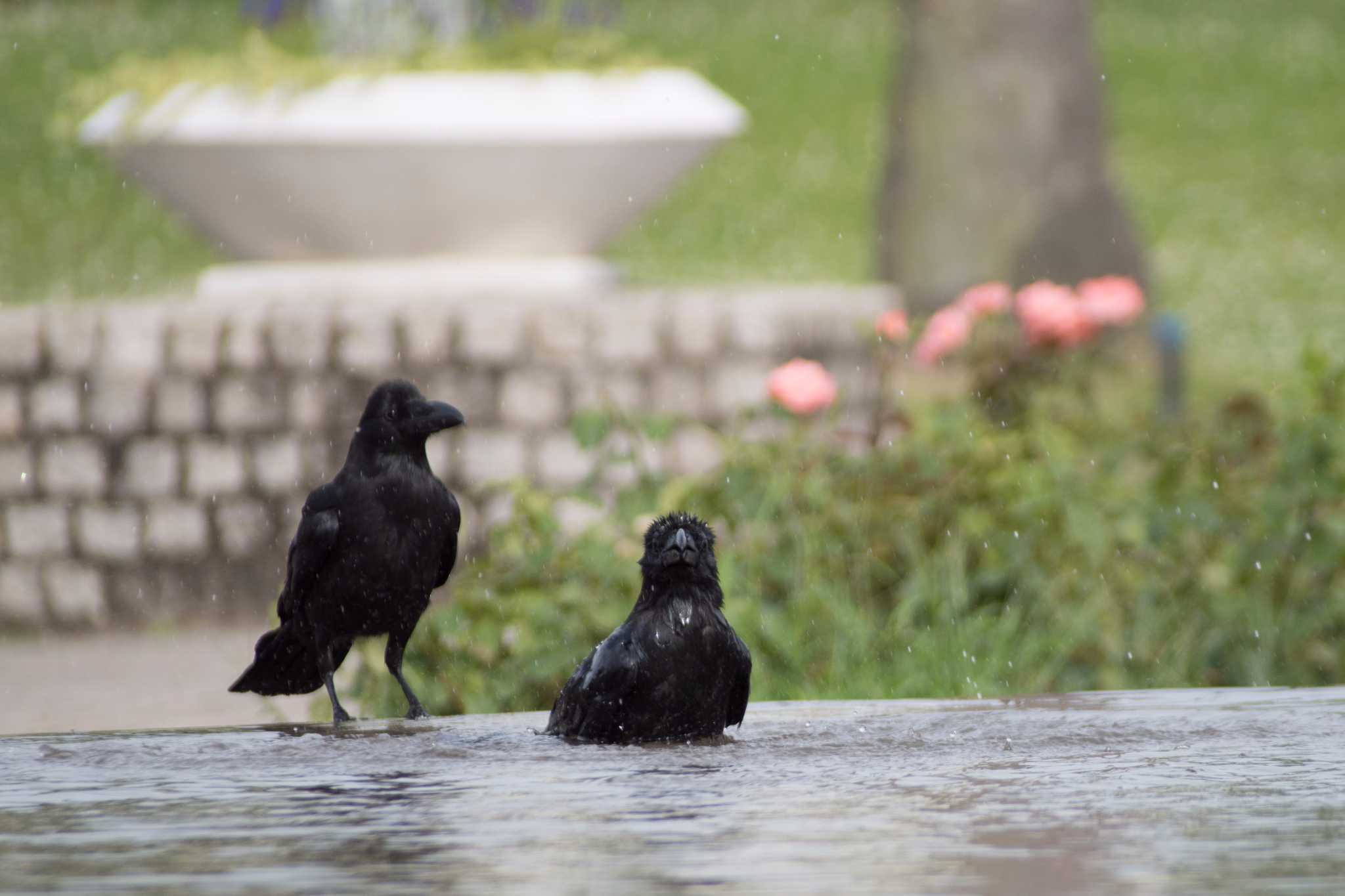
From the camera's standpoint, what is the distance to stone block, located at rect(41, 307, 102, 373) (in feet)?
26.6

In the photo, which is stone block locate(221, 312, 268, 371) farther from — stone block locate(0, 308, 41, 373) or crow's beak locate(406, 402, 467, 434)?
crow's beak locate(406, 402, 467, 434)

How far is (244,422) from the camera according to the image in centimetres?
823

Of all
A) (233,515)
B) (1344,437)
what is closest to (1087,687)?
(1344,437)

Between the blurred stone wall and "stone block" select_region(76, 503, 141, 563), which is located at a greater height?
the blurred stone wall

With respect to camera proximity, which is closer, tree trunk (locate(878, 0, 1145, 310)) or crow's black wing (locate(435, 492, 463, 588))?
crow's black wing (locate(435, 492, 463, 588))

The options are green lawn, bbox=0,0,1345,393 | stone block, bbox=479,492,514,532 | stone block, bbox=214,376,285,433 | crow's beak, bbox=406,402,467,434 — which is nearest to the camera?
crow's beak, bbox=406,402,467,434

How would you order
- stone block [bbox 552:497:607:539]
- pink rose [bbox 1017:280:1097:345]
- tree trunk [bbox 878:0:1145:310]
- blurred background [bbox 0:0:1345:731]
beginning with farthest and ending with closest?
tree trunk [bbox 878:0:1145:310] → stone block [bbox 552:497:607:539] → pink rose [bbox 1017:280:1097:345] → blurred background [bbox 0:0:1345:731]

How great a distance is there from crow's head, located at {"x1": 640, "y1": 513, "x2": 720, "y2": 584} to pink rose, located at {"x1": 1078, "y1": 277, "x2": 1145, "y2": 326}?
4171mm

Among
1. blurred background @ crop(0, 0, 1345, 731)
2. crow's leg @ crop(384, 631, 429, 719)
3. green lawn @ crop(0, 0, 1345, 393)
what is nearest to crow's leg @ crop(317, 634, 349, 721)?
crow's leg @ crop(384, 631, 429, 719)

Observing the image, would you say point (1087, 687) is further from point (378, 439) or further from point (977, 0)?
point (977, 0)

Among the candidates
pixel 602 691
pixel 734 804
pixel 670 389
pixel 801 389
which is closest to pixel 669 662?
pixel 602 691

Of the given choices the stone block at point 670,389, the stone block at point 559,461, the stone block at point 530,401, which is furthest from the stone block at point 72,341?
the stone block at point 670,389

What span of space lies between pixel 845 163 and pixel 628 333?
1617cm

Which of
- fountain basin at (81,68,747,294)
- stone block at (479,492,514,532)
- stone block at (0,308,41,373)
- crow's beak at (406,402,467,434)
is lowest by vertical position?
stone block at (479,492,514,532)
